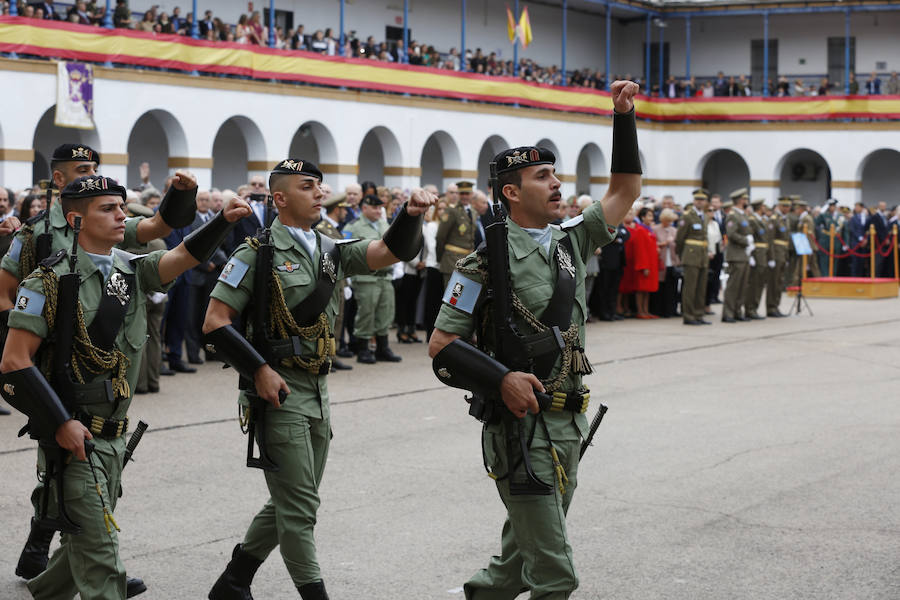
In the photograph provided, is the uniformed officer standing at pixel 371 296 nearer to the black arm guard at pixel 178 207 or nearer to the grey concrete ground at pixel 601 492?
the grey concrete ground at pixel 601 492

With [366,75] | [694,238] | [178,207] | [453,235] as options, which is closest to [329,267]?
[178,207]

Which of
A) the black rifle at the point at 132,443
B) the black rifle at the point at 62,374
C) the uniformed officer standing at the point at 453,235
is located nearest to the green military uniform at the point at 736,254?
the uniformed officer standing at the point at 453,235

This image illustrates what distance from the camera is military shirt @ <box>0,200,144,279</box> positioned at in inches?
237

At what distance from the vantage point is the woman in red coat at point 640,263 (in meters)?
19.7

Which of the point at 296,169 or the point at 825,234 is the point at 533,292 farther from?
the point at 825,234

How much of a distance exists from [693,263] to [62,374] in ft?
50.0

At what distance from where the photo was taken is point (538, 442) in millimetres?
4480

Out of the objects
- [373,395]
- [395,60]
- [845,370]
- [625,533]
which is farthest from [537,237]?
[395,60]

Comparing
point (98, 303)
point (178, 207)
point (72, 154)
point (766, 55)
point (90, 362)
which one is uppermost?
point (766, 55)

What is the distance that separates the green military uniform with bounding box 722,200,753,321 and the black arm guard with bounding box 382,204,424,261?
14.7 m

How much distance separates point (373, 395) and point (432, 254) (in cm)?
454

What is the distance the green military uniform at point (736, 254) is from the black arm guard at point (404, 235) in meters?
14.7

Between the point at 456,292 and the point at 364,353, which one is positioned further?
the point at 364,353

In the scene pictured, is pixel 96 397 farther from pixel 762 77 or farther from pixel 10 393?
pixel 762 77
